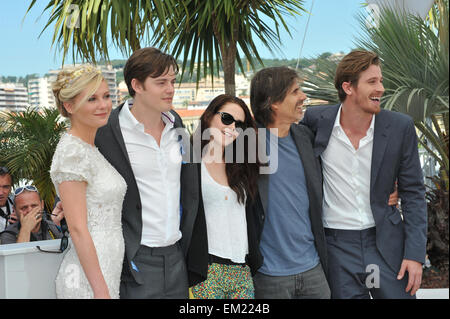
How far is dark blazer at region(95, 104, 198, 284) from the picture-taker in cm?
225

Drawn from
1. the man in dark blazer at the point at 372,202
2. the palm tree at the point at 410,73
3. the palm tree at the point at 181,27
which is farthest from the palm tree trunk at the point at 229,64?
the man in dark blazer at the point at 372,202

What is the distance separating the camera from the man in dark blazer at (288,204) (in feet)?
7.95

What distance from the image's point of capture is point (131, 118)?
2.37 m

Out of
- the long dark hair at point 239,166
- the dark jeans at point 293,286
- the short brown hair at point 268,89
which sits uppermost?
the short brown hair at point 268,89

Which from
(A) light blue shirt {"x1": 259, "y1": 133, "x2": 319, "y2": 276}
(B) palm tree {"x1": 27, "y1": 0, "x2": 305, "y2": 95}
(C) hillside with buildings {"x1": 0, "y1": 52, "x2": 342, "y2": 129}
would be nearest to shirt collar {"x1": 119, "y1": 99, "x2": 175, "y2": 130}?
(C) hillside with buildings {"x1": 0, "y1": 52, "x2": 342, "y2": 129}

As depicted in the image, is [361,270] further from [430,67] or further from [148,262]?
[430,67]

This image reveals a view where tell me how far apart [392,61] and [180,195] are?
2340 millimetres

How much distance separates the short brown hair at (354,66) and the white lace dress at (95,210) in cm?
121

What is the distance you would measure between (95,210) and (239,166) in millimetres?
680

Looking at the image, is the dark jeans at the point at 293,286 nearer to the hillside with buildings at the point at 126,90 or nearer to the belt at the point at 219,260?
the belt at the point at 219,260

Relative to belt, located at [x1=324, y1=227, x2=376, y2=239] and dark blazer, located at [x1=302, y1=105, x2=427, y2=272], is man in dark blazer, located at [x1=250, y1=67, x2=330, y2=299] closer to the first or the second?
belt, located at [x1=324, y1=227, x2=376, y2=239]

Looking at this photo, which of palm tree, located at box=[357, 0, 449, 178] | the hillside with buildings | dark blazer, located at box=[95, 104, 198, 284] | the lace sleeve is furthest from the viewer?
palm tree, located at box=[357, 0, 449, 178]

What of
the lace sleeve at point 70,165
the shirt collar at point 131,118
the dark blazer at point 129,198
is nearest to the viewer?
the lace sleeve at point 70,165

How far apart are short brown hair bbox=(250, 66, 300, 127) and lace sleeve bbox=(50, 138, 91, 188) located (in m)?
0.93
